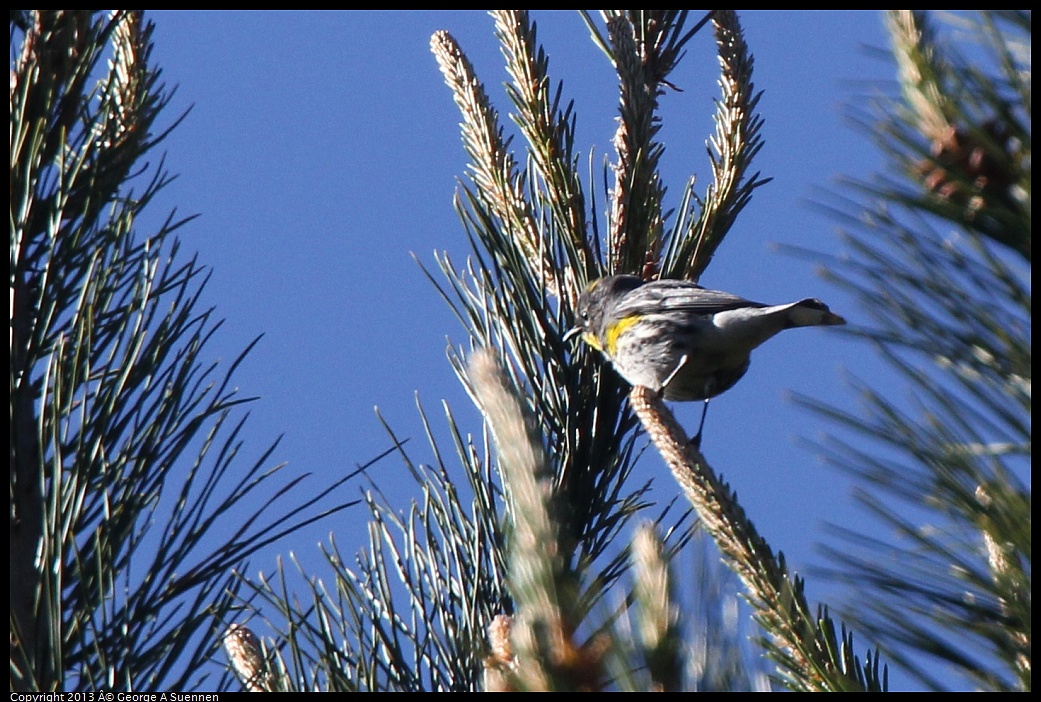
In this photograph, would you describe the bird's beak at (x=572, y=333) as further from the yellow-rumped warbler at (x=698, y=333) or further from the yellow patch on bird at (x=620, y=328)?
the yellow-rumped warbler at (x=698, y=333)

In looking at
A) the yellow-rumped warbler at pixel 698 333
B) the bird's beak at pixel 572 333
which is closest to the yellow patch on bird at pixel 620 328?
the yellow-rumped warbler at pixel 698 333

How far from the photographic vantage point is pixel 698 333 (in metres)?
4.74

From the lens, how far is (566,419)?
2.61 m

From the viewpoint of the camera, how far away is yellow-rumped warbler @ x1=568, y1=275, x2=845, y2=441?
4137mm

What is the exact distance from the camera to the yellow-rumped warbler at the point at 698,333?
414 cm

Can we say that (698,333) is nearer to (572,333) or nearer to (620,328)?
(620,328)

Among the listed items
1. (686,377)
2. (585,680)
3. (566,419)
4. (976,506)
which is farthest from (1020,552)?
(686,377)

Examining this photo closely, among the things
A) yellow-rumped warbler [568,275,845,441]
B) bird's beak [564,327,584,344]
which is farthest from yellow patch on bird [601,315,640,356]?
bird's beak [564,327,584,344]

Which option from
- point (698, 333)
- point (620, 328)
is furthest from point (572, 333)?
point (698, 333)

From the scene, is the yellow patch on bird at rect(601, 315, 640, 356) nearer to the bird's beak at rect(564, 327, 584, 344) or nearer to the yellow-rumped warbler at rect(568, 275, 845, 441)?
the yellow-rumped warbler at rect(568, 275, 845, 441)

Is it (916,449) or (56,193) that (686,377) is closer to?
(56,193)

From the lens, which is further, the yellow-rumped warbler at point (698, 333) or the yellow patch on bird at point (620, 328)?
the yellow-rumped warbler at point (698, 333)

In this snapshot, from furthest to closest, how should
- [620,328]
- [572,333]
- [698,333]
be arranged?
1. [698,333]
2. [620,328]
3. [572,333]

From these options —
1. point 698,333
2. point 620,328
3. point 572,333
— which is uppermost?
point 698,333
